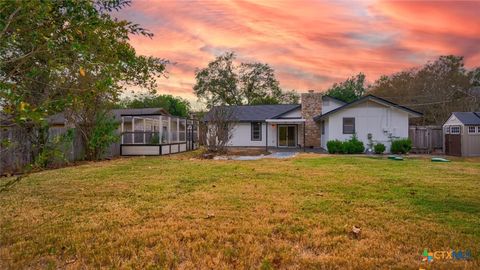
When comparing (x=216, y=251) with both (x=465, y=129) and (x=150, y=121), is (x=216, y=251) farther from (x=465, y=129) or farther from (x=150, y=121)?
(x=465, y=129)

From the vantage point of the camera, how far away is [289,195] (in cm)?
579

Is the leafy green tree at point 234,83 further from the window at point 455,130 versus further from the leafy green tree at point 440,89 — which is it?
the window at point 455,130

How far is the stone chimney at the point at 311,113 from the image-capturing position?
2375 cm

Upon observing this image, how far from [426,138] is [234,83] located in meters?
26.2

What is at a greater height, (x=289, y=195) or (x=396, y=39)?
(x=396, y=39)

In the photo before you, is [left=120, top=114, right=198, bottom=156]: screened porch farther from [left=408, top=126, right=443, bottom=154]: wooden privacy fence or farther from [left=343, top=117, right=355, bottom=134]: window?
[left=408, top=126, right=443, bottom=154]: wooden privacy fence

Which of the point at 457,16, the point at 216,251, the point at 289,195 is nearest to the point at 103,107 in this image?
the point at 289,195

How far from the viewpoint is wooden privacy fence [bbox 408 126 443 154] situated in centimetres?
1984

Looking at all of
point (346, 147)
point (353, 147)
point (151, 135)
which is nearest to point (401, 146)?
point (353, 147)

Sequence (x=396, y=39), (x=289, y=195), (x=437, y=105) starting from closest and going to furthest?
(x=289, y=195), (x=396, y=39), (x=437, y=105)

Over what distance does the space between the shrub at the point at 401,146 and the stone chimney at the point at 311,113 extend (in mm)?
6714

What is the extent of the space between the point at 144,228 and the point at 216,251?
1.23 meters

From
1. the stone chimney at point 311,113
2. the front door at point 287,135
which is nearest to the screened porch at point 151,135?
the front door at point 287,135

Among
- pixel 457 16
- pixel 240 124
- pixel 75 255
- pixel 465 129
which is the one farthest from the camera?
pixel 240 124
